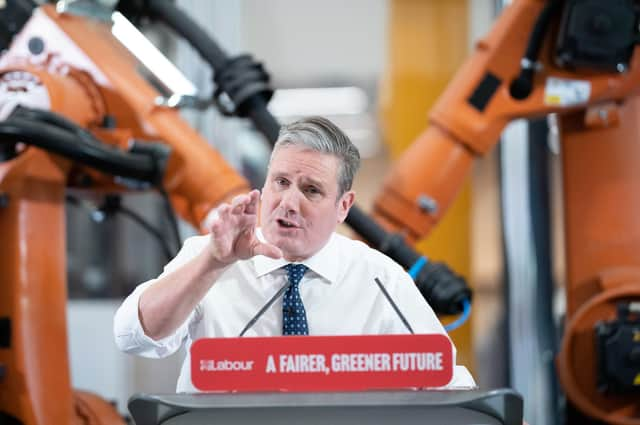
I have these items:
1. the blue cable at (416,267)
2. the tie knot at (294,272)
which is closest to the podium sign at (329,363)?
the tie knot at (294,272)

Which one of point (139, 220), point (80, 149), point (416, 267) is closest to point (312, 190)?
point (416, 267)

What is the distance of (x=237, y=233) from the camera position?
1086 mm

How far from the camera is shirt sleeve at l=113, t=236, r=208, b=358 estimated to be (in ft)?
3.96

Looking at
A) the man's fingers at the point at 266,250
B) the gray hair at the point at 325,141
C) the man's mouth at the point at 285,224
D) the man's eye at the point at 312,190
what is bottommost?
the man's fingers at the point at 266,250

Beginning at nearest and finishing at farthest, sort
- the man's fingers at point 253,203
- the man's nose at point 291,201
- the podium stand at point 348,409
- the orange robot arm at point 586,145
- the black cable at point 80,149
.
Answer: the podium stand at point 348,409
the man's fingers at point 253,203
the man's nose at point 291,201
the black cable at point 80,149
the orange robot arm at point 586,145

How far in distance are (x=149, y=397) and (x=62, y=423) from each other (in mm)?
1261

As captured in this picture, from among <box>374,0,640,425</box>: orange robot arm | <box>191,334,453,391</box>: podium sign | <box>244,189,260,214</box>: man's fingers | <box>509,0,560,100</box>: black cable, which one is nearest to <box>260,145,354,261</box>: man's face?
<box>244,189,260,214</box>: man's fingers

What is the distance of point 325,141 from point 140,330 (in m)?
0.39

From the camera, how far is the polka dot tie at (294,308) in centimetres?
123

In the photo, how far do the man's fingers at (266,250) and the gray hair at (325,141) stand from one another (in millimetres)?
160

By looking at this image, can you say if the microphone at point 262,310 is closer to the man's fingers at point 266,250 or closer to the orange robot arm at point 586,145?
the man's fingers at point 266,250

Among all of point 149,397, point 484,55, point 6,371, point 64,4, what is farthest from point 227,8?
point 149,397

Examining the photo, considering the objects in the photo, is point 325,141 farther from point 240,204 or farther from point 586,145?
point 586,145

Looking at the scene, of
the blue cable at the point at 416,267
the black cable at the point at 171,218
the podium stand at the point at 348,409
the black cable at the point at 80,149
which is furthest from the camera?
the black cable at the point at 171,218
